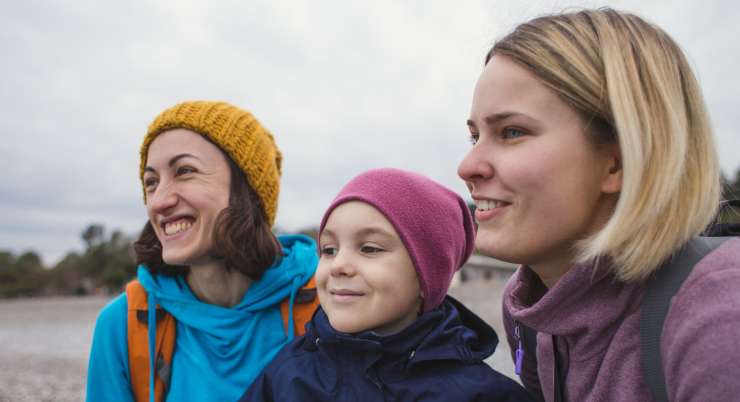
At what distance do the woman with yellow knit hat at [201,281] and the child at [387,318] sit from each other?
36cm

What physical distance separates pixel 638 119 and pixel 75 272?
100 ft

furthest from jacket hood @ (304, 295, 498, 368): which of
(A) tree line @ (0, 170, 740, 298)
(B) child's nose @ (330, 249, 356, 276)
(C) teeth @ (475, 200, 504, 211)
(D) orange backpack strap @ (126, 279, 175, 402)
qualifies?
(A) tree line @ (0, 170, 740, 298)

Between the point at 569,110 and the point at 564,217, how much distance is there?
1.17ft

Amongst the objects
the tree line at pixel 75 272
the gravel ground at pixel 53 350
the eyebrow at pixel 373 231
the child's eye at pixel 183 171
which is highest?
the child's eye at pixel 183 171

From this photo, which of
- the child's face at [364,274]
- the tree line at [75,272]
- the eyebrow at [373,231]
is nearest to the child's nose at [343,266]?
the child's face at [364,274]

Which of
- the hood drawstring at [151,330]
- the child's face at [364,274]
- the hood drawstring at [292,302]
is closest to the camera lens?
the child's face at [364,274]

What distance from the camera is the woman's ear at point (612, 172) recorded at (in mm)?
1666

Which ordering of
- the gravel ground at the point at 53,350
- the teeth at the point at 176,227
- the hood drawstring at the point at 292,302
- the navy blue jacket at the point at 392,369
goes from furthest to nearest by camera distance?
the gravel ground at the point at 53,350 → the hood drawstring at the point at 292,302 → the teeth at the point at 176,227 → the navy blue jacket at the point at 392,369

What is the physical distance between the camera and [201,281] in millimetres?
2824

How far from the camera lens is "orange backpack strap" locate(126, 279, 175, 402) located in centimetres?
256

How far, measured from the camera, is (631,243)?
5.03 ft

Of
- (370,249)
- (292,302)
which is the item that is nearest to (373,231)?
(370,249)

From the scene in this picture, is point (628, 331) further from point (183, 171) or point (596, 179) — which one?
point (183, 171)

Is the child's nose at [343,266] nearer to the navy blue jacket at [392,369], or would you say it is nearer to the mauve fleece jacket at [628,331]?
the navy blue jacket at [392,369]
